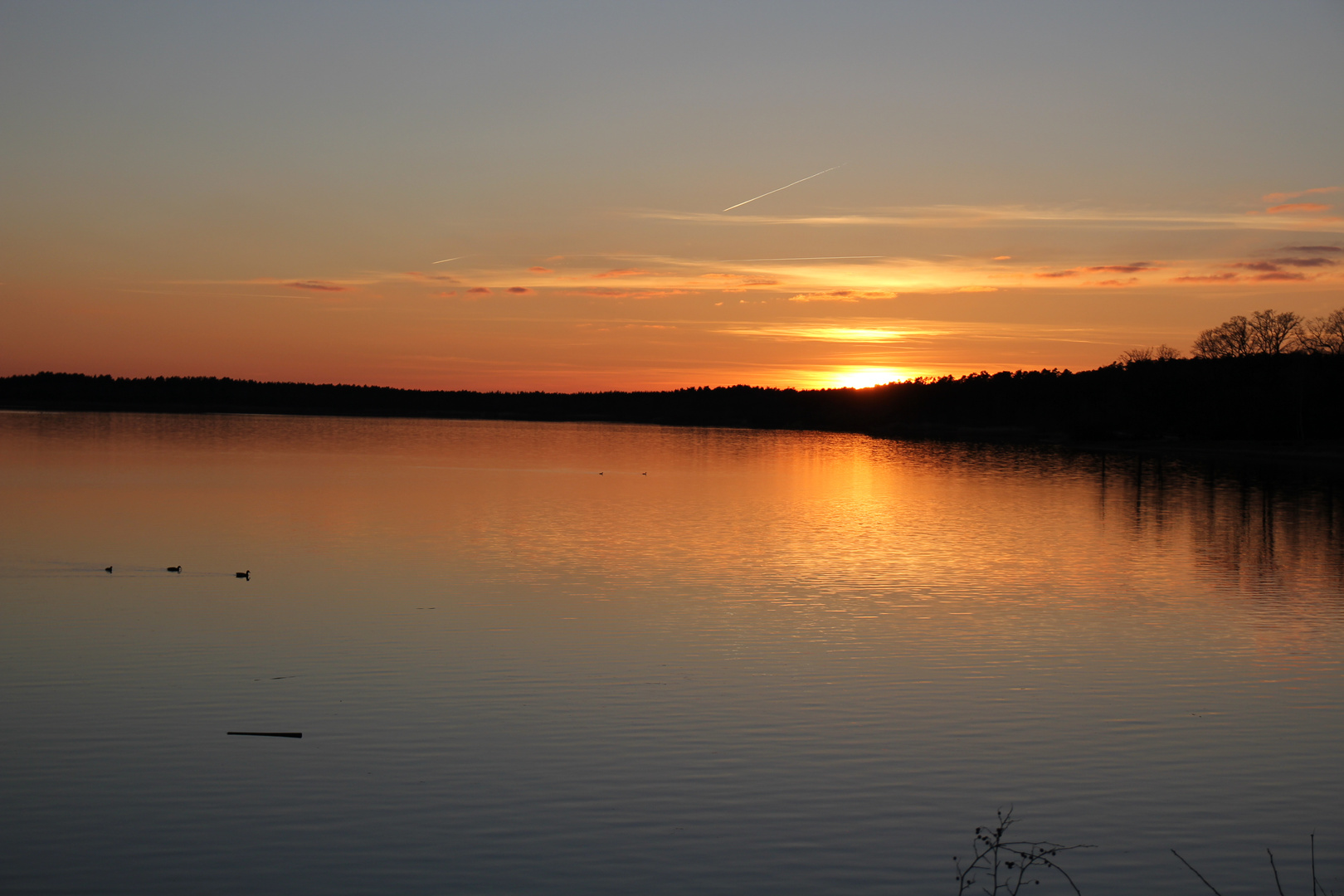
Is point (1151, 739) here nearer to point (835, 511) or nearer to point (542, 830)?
point (542, 830)

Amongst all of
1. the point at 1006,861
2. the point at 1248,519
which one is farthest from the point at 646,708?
the point at 1248,519

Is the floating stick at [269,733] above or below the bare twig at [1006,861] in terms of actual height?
above

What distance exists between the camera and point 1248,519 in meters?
33.7

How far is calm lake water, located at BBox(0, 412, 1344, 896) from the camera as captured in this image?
307 inches

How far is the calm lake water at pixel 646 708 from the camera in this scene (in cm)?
779

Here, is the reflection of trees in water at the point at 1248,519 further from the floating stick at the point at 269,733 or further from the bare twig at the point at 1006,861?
the floating stick at the point at 269,733

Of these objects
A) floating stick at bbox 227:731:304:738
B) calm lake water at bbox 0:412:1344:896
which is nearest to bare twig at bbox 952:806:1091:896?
calm lake water at bbox 0:412:1344:896

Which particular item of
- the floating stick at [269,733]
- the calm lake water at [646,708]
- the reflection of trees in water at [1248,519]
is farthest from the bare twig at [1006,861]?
the reflection of trees in water at [1248,519]

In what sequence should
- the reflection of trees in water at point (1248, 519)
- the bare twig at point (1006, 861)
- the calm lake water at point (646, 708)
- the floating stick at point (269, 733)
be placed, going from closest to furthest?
the bare twig at point (1006, 861) → the calm lake water at point (646, 708) → the floating stick at point (269, 733) → the reflection of trees in water at point (1248, 519)

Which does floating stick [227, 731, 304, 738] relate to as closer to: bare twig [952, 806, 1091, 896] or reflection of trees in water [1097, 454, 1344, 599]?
bare twig [952, 806, 1091, 896]

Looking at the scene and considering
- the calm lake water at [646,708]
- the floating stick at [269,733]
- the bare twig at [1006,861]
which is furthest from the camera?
the floating stick at [269,733]

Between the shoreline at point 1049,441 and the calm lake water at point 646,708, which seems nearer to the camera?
the calm lake water at point 646,708

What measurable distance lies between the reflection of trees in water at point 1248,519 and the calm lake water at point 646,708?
316mm

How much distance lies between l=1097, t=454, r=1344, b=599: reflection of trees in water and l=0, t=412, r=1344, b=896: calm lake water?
32 centimetres
